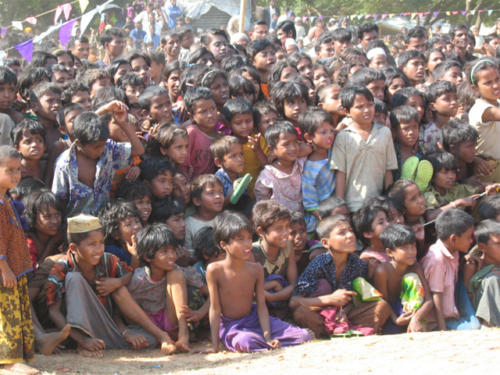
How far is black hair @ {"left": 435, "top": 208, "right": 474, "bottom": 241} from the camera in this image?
505cm

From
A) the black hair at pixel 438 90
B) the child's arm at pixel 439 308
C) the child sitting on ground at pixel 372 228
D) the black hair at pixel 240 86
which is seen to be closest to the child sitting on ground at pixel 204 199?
the child sitting on ground at pixel 372 228

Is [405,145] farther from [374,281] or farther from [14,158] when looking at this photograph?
[14,158]

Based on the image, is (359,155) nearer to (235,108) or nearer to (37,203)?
(235,108)

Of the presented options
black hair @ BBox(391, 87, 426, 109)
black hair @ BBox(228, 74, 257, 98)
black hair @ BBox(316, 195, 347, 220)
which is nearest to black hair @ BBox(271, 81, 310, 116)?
black hair @ BBox(228, 74, 257, 98)

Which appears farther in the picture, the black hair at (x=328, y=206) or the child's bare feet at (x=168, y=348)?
the black hair at (x=328, y=206)

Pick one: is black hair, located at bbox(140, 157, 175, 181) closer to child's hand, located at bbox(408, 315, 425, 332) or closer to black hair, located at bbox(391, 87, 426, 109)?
child's hand, located at bbox(408, 315, 425, 332)

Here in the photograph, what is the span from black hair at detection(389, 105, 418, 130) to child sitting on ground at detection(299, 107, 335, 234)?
65 cm

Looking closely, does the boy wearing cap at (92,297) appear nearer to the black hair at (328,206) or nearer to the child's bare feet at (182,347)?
the child's bare feet at (182,347)

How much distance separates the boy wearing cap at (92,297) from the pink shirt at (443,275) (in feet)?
6.80

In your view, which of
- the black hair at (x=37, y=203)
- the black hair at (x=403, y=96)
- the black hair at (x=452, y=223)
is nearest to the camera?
the black hair at (x=37, y=203)

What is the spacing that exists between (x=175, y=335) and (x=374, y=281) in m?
1.55

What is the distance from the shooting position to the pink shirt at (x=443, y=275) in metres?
4.99

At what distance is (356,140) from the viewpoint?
5.56 meters

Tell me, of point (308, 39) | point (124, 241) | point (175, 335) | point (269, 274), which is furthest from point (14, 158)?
point (308, 39)
